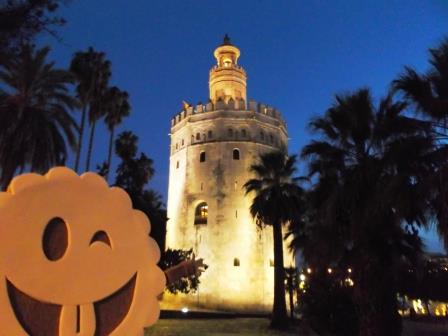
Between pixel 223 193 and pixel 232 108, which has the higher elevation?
pixel 232 108

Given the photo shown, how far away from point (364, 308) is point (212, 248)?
76.8 feet

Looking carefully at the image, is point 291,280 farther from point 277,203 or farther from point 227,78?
point 227,78

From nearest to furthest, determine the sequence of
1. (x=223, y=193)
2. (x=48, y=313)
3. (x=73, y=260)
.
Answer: (x=48, y=313)
(x=73, y=260)
(x=223, y=193)

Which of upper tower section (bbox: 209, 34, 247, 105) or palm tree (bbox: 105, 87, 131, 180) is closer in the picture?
palm tree (bbox: 105, 87, 131, 180)

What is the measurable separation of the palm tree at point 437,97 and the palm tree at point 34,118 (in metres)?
12.0

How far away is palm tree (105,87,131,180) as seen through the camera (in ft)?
86.3

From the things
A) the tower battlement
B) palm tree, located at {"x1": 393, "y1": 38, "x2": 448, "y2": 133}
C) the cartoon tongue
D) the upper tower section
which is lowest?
the cartoon tongue

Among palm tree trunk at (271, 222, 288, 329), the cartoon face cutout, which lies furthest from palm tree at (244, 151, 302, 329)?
the cartoon face cutout

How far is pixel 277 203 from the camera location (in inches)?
929

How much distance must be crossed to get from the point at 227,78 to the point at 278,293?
23168 millimetres

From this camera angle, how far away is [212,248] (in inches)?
1320

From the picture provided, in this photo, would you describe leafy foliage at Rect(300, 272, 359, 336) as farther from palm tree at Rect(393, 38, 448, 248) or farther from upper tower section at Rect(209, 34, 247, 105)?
upper tower section at Rect(209, 34, 247, 105)

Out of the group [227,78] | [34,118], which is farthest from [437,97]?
[227,78]

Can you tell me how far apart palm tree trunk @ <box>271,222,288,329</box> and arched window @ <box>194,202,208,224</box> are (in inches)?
489
